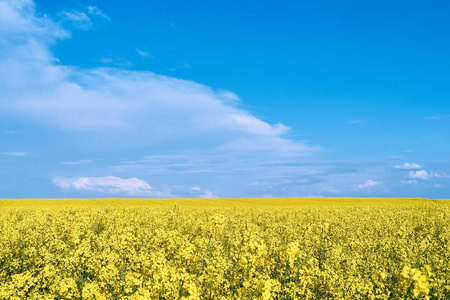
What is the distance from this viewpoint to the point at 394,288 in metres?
7.36

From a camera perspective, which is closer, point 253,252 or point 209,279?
point 253,252

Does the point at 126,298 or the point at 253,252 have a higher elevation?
the point at 253,252

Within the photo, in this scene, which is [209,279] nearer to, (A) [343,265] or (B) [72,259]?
(B) [72,259]

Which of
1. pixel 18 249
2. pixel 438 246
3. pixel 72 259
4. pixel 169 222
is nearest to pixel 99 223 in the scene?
pixel 169 222

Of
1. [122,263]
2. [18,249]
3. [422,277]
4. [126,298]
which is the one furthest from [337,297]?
[18,249]

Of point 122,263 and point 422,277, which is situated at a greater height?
point 422,277

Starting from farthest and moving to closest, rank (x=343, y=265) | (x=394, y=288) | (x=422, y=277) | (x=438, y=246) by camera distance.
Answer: (x=438, y=246)
(x=343, y=265)
(x=394, y=288)
(x=422, y=277)

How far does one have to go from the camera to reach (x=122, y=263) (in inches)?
294

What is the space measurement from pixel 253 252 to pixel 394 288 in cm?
479

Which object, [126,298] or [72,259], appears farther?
[72,259]

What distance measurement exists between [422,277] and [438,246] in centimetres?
1162

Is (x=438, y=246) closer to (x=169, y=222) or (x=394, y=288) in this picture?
(x=394, y=288)

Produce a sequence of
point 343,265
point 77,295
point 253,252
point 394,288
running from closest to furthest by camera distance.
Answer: point 253,252 → point 77,295 → point 394,288 → point 343,265

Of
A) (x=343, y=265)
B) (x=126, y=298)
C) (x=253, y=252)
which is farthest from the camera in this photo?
(x=343, y=265)
